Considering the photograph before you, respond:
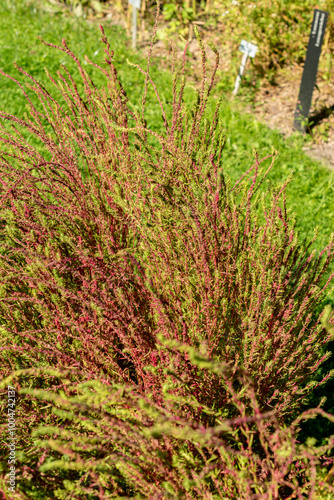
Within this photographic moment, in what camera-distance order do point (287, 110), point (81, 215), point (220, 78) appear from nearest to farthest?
point (81, 215), point (287, 110), point (220, 78)

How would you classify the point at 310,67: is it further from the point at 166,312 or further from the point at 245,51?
the point at 166,312

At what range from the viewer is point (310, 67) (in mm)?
4602

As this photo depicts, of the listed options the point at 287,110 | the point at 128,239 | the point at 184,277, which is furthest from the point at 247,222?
the point at 287,110

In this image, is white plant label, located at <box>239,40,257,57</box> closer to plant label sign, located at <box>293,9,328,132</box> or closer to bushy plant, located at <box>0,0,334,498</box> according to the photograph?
plant label sign, located at <box>293,9,328,132</box>

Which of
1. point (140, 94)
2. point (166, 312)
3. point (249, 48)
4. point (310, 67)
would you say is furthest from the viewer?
point (140, 94)

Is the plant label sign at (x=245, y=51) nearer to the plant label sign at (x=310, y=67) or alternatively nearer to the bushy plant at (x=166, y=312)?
the plant label sign at (x=310, y=67)

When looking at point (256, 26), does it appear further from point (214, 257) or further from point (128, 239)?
point (214, 257)

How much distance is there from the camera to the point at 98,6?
24.0 feet

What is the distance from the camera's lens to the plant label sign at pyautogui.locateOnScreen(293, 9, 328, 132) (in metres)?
4.40

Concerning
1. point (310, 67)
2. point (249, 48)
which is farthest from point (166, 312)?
point (249, 48)

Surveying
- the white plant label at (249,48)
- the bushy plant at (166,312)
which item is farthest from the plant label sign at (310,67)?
the bushy plant at (166,312)

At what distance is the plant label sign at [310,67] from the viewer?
440 centimetres

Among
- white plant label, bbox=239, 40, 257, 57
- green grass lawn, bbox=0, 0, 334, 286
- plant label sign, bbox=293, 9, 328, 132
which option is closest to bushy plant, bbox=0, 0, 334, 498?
green grass lawn, bbox=0, 0, 334, 286

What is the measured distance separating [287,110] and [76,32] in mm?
3476
